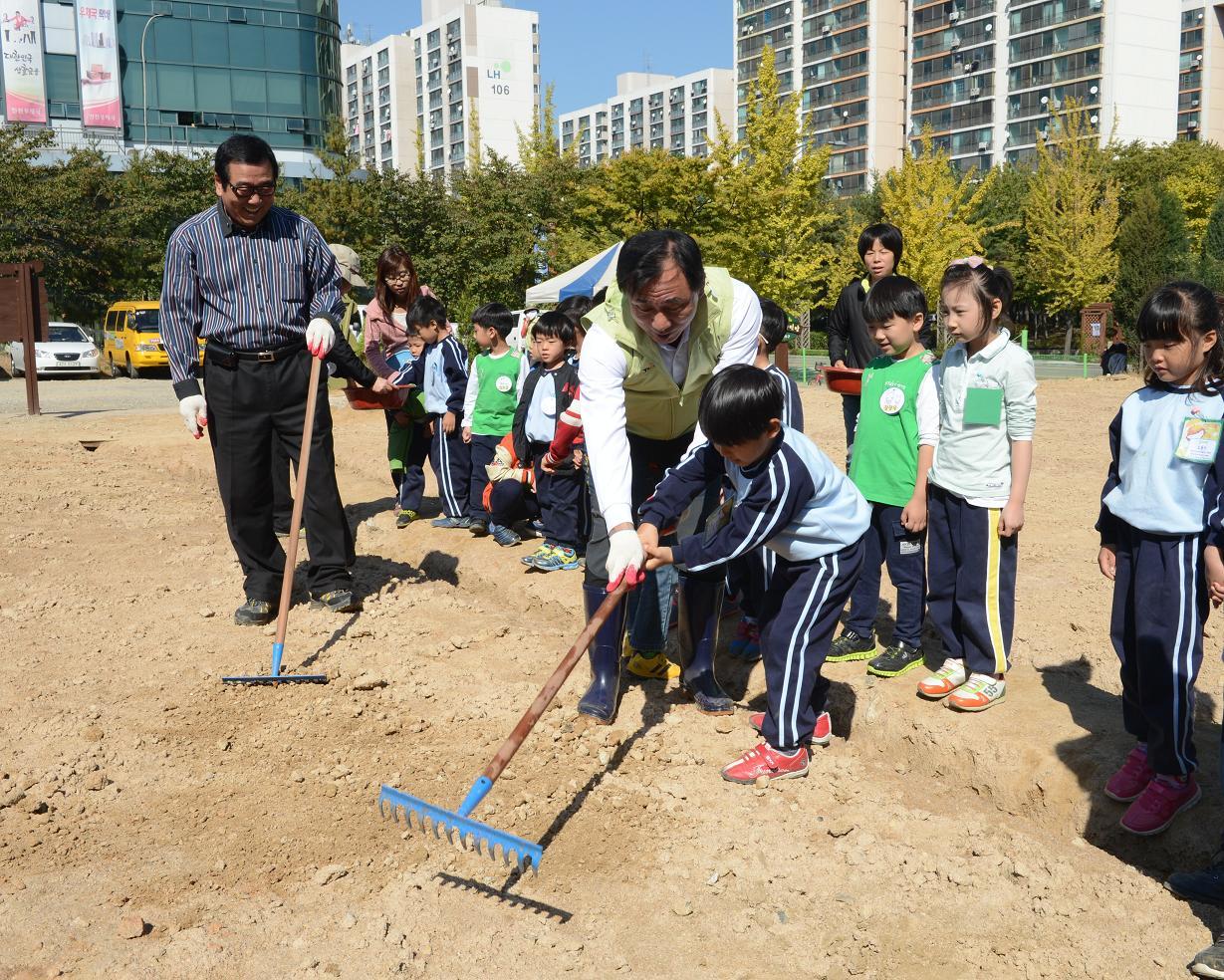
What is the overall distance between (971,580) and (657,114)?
394 feet

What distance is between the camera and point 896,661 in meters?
4.22

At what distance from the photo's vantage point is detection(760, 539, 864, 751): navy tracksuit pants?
3395 mm

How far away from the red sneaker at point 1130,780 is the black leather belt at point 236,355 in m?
3.76

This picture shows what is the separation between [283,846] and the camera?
3.09m

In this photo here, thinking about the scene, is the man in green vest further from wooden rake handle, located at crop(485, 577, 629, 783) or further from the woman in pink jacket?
the woman in pink jacket

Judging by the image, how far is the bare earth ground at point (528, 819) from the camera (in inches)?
104

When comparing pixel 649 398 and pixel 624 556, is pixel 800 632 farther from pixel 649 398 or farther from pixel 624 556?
pixel 649 398

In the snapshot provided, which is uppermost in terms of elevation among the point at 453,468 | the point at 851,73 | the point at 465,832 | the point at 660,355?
the point at 851,73

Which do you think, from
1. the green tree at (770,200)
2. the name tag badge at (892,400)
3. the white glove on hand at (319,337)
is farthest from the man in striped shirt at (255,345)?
the green tree at (770,200)

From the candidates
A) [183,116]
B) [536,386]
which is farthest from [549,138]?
[536,386]

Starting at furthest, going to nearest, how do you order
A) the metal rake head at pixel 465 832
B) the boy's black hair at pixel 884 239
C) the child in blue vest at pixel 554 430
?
the child in blue vest at pixel 554 430 < the boy's black hair at pixel 884 239 < the metal rake head at pixel 465 832

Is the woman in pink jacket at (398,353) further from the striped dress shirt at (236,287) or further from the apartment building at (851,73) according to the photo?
the apartment building at (851,73)

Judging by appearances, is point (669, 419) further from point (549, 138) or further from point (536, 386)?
point (549, 138)

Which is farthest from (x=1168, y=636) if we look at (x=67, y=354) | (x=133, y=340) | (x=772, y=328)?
(x=67, y=354)
